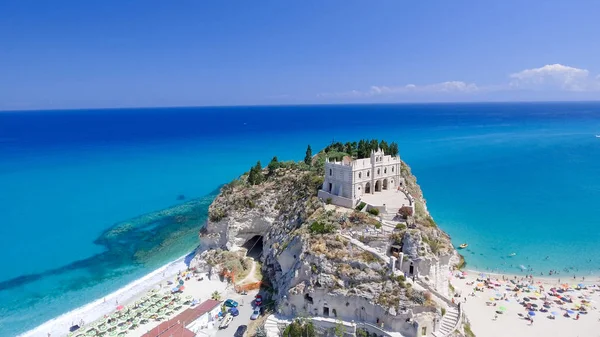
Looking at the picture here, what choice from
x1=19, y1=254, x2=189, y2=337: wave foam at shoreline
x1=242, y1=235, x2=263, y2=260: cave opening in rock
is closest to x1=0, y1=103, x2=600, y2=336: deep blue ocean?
x1=19, y1=254, x2=189, y2=337: wave foam at shoreline

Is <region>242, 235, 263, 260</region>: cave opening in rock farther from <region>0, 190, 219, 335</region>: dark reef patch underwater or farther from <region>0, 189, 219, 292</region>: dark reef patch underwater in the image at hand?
<region>0, 189, 219, 292</region>: dark reef patch underwater

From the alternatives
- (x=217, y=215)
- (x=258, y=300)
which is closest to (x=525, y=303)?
(x=258, y=300)

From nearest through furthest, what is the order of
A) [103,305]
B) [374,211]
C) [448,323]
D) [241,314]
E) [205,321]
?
1. [448,323]
2. [205,321]
3. [374,211]
4. [241,314]
5. [103,305]

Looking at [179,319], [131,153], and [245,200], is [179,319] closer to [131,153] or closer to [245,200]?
[245,200]

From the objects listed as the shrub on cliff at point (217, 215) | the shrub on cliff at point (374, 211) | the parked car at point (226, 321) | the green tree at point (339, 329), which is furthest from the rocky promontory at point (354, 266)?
the shrub on cliff at point (217, 215)

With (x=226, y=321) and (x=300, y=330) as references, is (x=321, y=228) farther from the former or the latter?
(x=226, y=321)

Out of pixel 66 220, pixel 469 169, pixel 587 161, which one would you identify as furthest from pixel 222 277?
pixel 587 161

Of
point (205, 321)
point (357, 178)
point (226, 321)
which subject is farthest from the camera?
point (357, 178)
